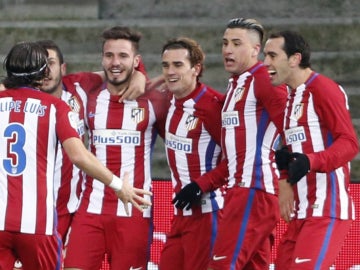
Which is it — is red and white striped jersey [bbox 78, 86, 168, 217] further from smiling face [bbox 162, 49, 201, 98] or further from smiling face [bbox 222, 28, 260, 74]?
smiling face [bbox 222, 28, 260, 74]

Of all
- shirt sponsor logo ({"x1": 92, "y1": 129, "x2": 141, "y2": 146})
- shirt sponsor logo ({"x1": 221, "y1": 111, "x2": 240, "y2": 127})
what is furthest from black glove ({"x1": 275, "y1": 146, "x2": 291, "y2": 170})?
shirt sponsor logo ({"x1": 92, "y1": 129, "x2": 141, "y2": 146})

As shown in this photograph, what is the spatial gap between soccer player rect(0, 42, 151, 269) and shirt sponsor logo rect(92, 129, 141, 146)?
1.21 meters

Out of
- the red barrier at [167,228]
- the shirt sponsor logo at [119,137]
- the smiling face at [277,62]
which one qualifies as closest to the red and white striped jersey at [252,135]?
the smiling face at [277,62]

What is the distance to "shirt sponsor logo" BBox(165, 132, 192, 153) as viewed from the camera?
8258 millimetres

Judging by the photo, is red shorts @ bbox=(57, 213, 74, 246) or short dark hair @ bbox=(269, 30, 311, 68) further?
red shorts @ bbox=(57, 213, 74, 246)

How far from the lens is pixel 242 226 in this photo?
7.95 meters

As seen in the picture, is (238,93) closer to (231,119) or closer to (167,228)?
(231,119)

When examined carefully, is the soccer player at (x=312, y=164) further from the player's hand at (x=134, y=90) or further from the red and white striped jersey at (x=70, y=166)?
the red and white striped jersey at (x=70, y=166)

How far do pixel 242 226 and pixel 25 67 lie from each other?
1920 mm

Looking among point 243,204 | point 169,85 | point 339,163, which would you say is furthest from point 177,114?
point 339,163

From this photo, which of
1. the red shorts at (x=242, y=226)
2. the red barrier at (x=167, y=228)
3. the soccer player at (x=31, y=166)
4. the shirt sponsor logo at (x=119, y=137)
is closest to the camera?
the soccer player at (x=31, y=166)

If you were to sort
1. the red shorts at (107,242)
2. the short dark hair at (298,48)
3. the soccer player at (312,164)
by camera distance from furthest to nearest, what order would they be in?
1. the red shorts at (107,242)
2. the short dark hair at (298,48)
3. the soccer player at (312,164)

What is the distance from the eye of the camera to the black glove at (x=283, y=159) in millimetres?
7363

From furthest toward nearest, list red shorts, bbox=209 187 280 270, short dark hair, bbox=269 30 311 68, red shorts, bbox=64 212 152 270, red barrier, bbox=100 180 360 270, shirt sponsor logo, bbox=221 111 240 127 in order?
red barrier, bbox=100 180 360 270, red shorts, bbox=64 212 152 270, shirt sponsor logo, bbox=221 111 240 127, red shorts, bbox=209 187 280 270, short dark hair, bbox=269 30 311 68
